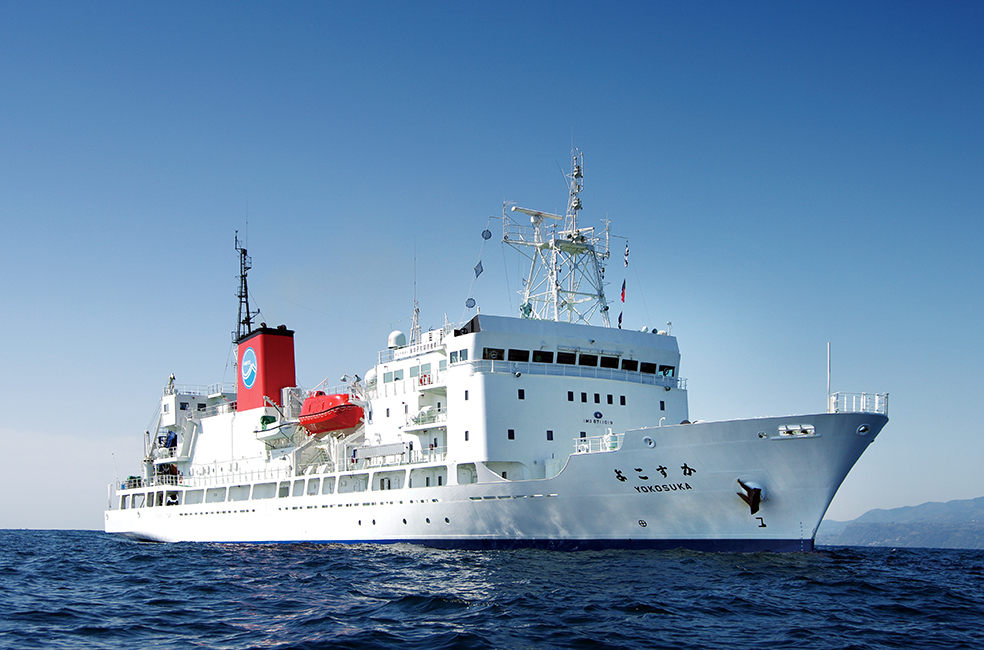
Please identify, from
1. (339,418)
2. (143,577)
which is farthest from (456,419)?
(143,577)

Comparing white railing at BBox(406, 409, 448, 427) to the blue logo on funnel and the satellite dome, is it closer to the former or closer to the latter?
the satellite dome

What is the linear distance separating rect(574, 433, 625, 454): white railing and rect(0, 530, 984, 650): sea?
2.89 m

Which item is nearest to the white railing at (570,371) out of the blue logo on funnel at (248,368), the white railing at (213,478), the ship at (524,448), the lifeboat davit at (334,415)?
the ship at (524,448)

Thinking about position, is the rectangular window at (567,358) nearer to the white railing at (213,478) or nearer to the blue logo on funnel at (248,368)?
the white railing at (213,478)

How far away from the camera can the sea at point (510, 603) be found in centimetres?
1208

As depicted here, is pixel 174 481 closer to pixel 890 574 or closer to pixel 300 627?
pixel 300 627

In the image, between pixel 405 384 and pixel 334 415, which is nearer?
pixel 405 384

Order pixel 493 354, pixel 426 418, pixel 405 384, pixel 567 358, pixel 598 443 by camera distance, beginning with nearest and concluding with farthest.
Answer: pixel 598 443
pixel 493 354
pixel 567 358
pixel 426 418
pixel 405 384

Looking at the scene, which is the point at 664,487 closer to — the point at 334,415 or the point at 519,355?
the point at 519,355

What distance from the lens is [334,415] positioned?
30.4 m

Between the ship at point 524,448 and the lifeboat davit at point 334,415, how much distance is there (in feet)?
0.18

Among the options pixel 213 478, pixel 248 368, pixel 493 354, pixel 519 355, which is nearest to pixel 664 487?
pixel 519 355

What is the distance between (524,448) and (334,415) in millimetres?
9321

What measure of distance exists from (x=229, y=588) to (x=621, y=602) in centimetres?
941
